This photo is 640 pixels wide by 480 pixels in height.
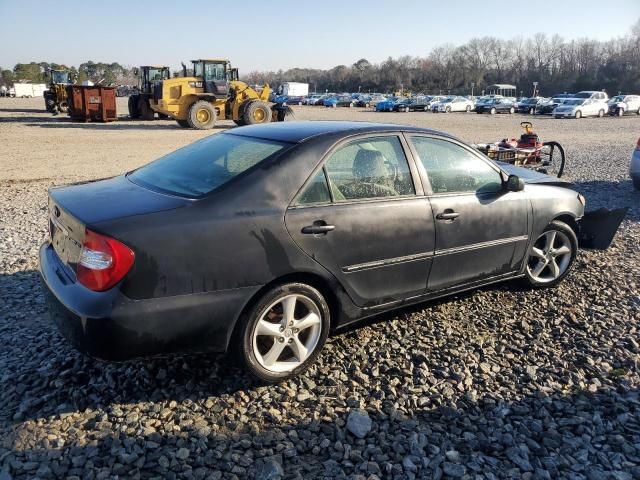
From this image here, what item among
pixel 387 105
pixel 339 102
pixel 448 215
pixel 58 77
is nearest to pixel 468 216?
pixel 448 215

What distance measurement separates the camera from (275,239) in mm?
3049

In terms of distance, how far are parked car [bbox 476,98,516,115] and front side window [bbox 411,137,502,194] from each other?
149 feet

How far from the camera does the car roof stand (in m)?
3.57

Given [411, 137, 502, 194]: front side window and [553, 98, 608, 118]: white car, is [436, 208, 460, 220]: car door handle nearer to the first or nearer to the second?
[411, 137, 502, 194]: front side window

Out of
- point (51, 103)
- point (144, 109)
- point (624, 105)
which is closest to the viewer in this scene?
point (144, 109)

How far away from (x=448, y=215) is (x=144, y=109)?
26.6m

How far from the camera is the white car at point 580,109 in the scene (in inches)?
1458

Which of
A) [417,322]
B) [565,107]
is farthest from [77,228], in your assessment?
[565,107]

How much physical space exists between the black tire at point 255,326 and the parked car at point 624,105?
4460 centimetres

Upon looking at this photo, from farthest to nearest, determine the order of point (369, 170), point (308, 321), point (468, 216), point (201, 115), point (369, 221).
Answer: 1. point (201, 115)
2. point (468, 216)
3. point (369, 170)
4. point (369, 221)
5. point (308, 321)

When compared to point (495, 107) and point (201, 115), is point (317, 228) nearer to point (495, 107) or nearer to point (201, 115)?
point (201, 115)

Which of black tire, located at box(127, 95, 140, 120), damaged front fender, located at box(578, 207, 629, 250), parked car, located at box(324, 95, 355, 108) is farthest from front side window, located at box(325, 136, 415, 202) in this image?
parked car, located at box(324, 95, 355, 108)

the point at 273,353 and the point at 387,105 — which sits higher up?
the point at 387,105

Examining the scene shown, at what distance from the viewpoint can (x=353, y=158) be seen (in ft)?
11.7
